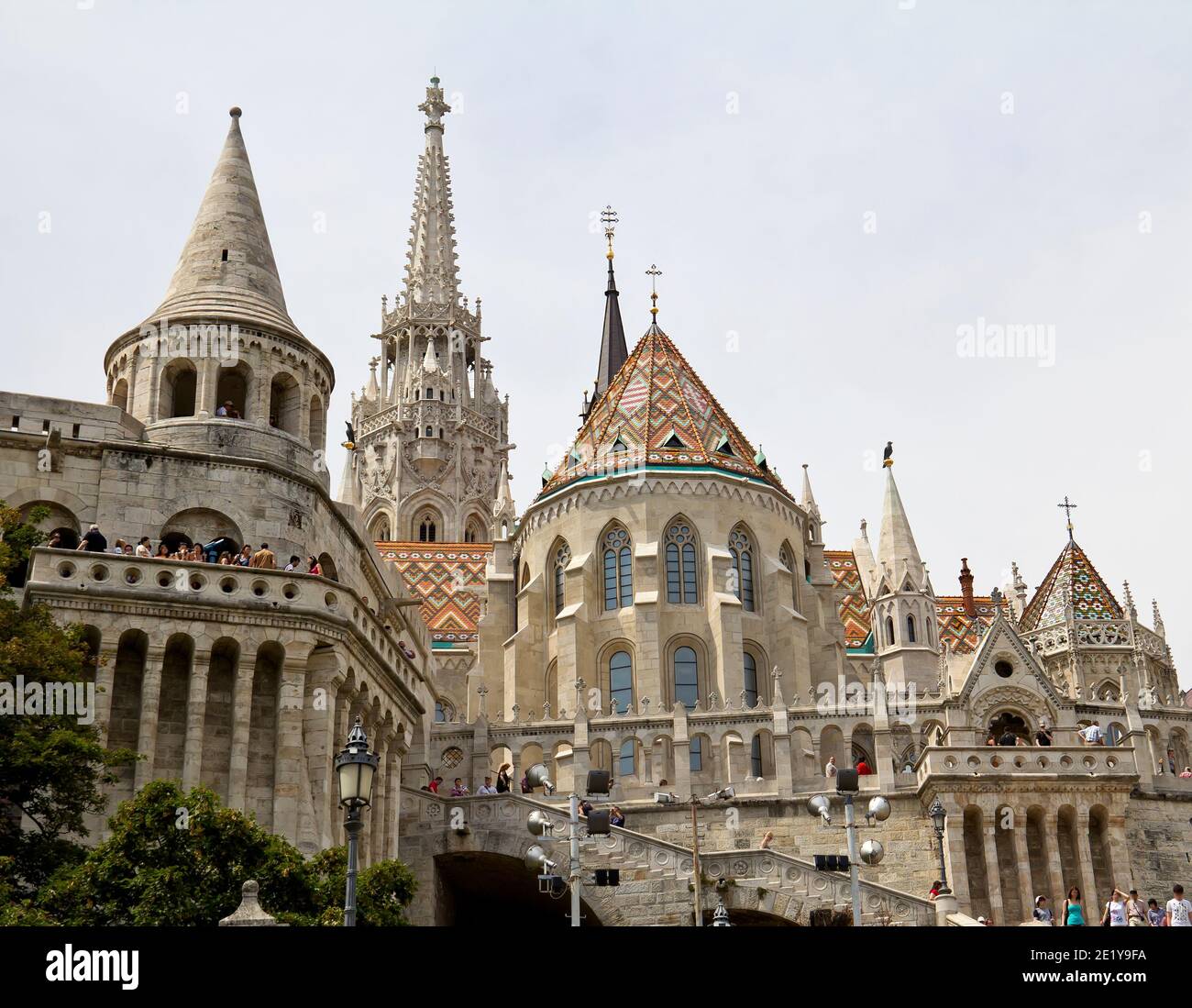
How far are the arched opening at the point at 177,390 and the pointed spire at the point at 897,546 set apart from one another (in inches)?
1011

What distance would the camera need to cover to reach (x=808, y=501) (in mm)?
54875

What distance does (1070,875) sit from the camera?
35.0 meters

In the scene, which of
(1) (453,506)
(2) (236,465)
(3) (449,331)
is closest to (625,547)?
(2) (236,465)

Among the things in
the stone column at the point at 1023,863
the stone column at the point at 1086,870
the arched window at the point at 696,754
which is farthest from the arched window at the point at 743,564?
the stone column at the point at 1086,870

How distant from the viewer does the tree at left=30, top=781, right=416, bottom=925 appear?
20516mm

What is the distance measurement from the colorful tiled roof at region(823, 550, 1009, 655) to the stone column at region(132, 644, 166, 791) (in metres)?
28.5

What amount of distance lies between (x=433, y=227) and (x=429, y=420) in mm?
12863

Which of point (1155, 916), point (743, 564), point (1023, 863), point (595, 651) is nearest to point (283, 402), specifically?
point (595, 651)

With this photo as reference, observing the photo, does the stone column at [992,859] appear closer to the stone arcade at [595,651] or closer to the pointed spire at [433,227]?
the stone arcade at [595,651]

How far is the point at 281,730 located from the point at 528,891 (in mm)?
9641

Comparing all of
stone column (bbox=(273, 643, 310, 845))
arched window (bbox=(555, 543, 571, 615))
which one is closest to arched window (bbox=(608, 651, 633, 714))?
arched window (bbox=(555, 543, 571, 615))

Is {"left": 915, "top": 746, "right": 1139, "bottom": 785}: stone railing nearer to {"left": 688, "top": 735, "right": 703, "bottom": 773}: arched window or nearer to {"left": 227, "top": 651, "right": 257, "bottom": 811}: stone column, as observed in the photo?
{"left": 688, "top": 735, "right": 703, "bottom": 773}: arched window

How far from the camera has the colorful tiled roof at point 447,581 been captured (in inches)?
2153
